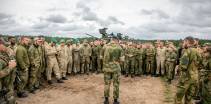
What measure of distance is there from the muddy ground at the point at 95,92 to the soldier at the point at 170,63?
509 millimetres

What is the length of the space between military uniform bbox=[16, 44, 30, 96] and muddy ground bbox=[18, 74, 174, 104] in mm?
476

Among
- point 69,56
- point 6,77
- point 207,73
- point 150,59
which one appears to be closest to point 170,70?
point 150,59

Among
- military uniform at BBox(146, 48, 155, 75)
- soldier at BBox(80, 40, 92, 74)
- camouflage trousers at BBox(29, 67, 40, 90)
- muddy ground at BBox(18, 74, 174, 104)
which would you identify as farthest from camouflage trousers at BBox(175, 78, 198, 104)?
soldier at BBox(80, 40, 92, 74)

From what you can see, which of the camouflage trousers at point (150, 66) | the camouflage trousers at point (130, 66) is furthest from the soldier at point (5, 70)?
the camouflage trousers at point (150, 66)

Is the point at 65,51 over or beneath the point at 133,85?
over

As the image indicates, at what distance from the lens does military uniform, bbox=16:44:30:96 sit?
11.6 metres

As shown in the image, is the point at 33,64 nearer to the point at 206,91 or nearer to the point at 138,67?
the point at 206,91

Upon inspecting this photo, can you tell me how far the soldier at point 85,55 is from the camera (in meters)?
18.6

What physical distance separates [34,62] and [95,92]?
9.16 feet

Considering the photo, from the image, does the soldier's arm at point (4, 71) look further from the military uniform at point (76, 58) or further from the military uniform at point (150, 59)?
the military uniform at point (150, 59)

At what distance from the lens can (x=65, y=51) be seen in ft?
55.0

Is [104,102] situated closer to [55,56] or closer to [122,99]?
[122,99]

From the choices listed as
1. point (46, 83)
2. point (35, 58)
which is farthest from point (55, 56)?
point (35, 58)

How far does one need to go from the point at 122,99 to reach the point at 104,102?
1123 millimetres
